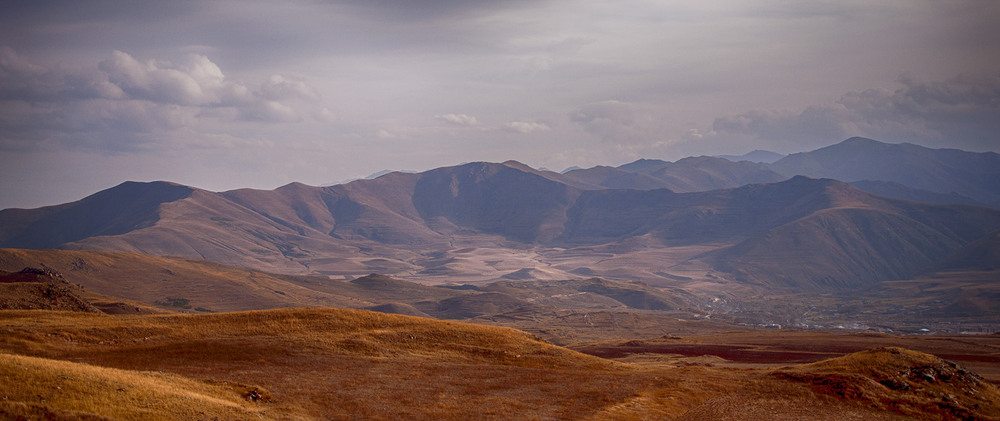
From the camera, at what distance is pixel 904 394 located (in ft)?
128

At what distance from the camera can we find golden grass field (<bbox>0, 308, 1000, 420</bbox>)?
90.8 ft

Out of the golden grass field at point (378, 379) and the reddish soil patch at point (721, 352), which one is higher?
the golden grass field at point (378, 379)

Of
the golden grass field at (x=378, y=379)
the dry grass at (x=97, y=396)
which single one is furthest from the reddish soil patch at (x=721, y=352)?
the dry grass at (x=97, y=396)

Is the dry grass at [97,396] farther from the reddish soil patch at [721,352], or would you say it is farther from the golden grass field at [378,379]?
the reddish soil patch at [721,352]

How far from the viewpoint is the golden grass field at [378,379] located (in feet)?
90.8

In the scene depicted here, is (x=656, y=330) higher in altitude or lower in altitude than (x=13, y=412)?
lower

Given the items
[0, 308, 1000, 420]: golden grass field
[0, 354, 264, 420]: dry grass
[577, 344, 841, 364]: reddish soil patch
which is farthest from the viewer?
[577, 344, 841, 364]: reddish soil patch

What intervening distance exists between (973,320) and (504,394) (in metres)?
220

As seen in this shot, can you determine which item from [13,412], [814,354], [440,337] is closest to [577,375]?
[440,337]

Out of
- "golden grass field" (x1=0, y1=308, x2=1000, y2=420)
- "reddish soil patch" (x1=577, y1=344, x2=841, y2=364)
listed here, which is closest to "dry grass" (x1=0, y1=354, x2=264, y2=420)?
"golden grass field" (x1=0, y1=308, x2=1000, y2=420)

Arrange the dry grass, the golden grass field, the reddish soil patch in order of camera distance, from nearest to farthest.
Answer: the dry grass
the golden grass field
the reddish soil patch

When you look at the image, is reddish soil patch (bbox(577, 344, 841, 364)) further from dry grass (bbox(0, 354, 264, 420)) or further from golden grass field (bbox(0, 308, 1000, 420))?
dry grass (bbox(0, 354, 264, 420))

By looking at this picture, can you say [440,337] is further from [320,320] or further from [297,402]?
[297,402]

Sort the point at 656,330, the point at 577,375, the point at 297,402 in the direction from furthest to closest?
the point at 656,330 → the point at 577,375 → the point at 297,402
